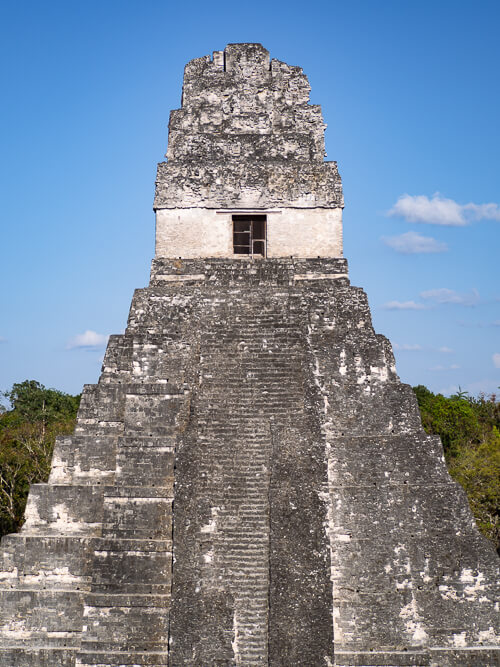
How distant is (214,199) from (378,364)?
403cm

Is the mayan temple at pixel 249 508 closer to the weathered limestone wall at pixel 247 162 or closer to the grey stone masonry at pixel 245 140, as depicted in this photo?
the weathered limestone wall at pixel 247 162

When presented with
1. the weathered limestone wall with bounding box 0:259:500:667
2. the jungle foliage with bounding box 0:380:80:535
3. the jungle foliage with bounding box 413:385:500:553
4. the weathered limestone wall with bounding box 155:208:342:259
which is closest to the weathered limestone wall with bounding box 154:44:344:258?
the weathered limestone wall with bounding box 155:208:342:259

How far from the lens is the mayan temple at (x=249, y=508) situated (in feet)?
30.3

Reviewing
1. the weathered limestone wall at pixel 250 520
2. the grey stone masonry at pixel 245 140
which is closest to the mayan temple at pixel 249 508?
the weathered limestone wall at pixel 250 520

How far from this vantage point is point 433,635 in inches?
384

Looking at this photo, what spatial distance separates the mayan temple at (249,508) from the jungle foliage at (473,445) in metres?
8.54

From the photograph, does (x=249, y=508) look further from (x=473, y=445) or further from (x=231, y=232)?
(x=473, y=445)

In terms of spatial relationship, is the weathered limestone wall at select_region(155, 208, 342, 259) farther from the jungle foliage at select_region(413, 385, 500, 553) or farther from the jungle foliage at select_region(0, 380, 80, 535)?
the jungle foliage at select_region(0, 380, 80, 535)

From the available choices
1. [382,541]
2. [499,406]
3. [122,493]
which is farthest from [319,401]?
[499,406]

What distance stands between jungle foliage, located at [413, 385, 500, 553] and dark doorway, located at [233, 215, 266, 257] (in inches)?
352

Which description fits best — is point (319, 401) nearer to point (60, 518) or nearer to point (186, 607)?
point (186, 607)

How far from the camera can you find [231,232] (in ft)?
42.8

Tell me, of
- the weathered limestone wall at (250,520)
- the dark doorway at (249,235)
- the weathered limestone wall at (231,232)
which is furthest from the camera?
the dark doorway at (249,235)

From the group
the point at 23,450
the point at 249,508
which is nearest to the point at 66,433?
the point at 23,450
